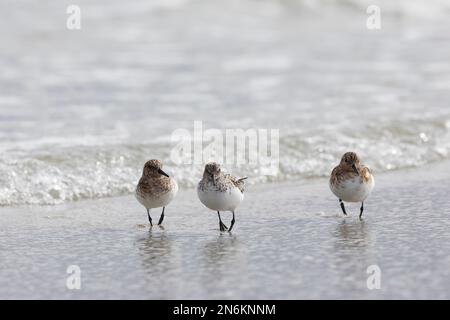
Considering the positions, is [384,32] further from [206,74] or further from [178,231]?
[178,231]

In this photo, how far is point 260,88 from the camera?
52.1 feet

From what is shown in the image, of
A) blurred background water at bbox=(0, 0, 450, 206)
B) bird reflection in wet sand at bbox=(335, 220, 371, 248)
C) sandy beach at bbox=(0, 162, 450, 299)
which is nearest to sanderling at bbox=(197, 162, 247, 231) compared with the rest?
sandy beach at bbox=(0, 162, 450, 299)

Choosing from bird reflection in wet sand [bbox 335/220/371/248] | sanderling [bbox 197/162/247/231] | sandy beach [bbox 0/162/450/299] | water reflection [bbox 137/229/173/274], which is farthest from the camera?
sanderling [bbox 197/162/247/231]

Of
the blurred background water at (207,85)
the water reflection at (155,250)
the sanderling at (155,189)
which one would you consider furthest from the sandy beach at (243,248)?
the blurred background water at (207,85)

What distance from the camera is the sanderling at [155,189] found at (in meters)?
8.02

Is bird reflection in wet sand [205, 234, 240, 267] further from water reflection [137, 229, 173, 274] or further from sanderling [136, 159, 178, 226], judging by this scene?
sanderling [136, 159, 178, 226]

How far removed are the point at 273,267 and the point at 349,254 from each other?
0.71 m

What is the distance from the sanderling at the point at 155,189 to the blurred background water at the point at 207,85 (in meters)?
1.56

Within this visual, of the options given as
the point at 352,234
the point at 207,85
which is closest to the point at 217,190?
the point at 352,234

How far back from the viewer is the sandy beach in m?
5.84

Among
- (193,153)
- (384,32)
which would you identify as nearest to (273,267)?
(193,153)

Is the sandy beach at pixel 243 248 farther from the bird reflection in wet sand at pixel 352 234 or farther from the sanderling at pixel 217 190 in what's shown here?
the sanderling at pixel 217 190

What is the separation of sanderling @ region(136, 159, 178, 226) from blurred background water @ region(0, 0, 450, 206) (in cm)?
156

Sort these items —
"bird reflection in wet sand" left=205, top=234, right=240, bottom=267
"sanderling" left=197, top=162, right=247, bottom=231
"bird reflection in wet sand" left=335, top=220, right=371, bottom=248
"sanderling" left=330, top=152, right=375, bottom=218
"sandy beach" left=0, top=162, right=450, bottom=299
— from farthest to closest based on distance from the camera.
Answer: "sanderling" left=330, top=152, right=375, bottom=218, "sanderling" left=197, top=162, right=247, bottom=231, "bird reflection in wet sand" left=335, top=220, right=371, bottom=248, "bird reflection in wet sand" left=205, top=234, right=240, bottom=267, "sandy beach" left=0, top=162, right=450, bottom=299
